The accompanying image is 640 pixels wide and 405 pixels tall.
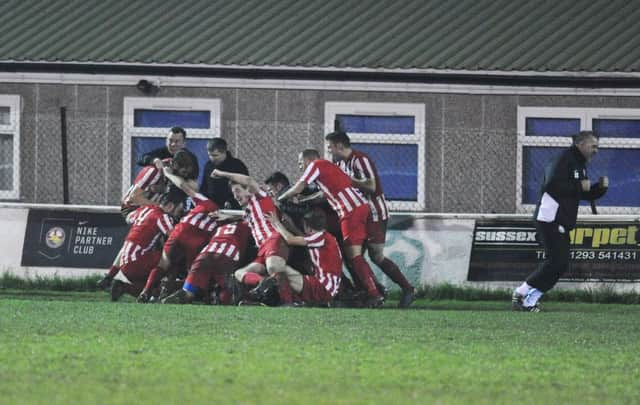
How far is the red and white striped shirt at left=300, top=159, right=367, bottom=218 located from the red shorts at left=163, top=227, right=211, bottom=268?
3.83 feet

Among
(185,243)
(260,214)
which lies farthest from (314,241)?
(185,243)

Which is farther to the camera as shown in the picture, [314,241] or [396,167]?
[396,167]

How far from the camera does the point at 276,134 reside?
20.0m

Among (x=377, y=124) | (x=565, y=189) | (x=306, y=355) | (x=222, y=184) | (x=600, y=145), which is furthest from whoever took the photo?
(x=377, y=124)

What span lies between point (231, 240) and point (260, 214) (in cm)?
38

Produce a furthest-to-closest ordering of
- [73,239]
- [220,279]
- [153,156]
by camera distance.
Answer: [73,239]
[153,156]
[220,279]

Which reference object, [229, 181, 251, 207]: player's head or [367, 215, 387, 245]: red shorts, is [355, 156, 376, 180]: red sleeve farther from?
[229, 181, 251, 207]: player's head

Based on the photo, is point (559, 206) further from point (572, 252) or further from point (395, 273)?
point (572, 252)

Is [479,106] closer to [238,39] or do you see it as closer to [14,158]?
[238,39]

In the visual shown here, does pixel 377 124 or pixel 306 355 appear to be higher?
pixel 377 124

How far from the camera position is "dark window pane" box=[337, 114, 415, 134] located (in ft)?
65.2

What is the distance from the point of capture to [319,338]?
1074 cm

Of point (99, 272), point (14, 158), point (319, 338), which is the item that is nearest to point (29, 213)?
point (99, 272)

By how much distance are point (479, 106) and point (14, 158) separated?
19.9 ft
